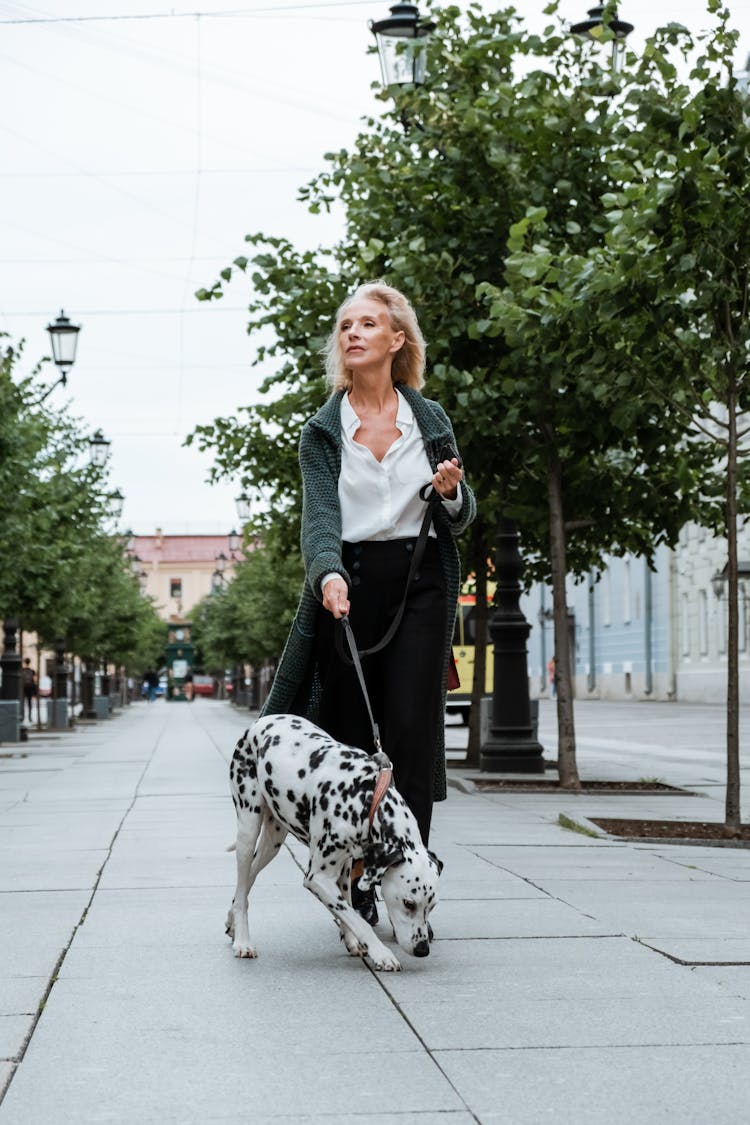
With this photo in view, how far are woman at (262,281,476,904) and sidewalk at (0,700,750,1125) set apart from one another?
2.29 ft

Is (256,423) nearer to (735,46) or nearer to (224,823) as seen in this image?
(224,823)

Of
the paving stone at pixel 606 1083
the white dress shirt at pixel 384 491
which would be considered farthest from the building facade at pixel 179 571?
the paving stone at pixel 606 1083

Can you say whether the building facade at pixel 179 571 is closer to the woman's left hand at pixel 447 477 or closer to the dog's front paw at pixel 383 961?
the woman's left hand at pixel 447 477

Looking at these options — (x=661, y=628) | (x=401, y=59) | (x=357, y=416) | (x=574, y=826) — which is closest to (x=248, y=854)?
(x=357, y=416)

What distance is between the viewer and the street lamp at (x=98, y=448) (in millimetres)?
34097

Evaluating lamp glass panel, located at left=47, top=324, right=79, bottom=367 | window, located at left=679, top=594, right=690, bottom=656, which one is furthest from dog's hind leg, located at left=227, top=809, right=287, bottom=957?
window, located at left=679, top=594, right=690, bottom=656

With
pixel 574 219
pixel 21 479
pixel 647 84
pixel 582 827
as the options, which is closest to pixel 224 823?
pixel 582 827

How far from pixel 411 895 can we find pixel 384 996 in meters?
0.32

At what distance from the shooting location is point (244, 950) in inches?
218

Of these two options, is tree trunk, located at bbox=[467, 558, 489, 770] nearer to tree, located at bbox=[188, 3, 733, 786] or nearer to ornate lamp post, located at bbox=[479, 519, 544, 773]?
ornate lamp post, located at bbox=[479, 519, 544, 773]

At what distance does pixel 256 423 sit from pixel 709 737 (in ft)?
39.1

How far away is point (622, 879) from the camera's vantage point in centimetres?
795

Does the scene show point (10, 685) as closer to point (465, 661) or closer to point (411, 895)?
point (465, 661)

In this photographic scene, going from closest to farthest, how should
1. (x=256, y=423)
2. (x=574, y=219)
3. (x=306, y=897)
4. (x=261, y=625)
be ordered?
(x=306, y=897) < (x=574, y=219) < (x=256, y=423) < (x=261, y=625)
